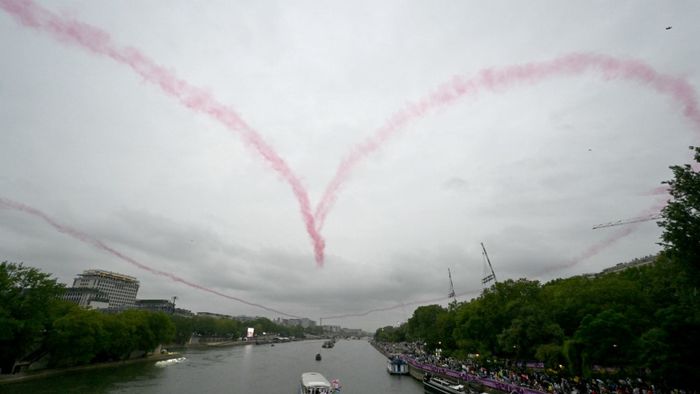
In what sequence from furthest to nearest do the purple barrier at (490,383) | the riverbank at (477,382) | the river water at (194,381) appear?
the river water at (194,381)
the riverbank at (477,382)
the purple barrier at (490,383)

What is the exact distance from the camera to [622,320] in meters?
48.0

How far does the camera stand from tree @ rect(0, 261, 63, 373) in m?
59.6

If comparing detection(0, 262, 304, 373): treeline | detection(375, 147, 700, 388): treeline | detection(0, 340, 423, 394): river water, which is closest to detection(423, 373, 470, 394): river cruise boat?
detection(0, 340, 423, 394): river water

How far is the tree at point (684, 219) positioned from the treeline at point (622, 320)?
0.23 ft

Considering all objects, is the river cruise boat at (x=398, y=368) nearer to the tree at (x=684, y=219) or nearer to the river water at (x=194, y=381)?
the river water at (x=194, y=381)

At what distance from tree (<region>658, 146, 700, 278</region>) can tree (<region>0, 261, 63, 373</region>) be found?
277ft

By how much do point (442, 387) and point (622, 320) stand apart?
92.6 feet

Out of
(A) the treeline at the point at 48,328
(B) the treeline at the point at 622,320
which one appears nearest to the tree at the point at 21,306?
(A) the treeline at the point at 48,328

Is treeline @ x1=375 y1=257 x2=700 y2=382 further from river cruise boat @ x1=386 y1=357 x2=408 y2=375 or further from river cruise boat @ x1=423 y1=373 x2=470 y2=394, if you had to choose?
river cruise boat @ x1=386 y1=357 x2=408 y2=375

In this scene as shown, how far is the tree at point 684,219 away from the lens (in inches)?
1340

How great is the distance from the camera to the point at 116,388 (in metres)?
61.7

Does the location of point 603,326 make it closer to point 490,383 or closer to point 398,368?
point 490,383

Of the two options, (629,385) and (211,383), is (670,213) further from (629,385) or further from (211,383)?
(211,383)

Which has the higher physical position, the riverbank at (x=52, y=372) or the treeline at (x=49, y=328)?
the treeline at (x=49, y=328)
